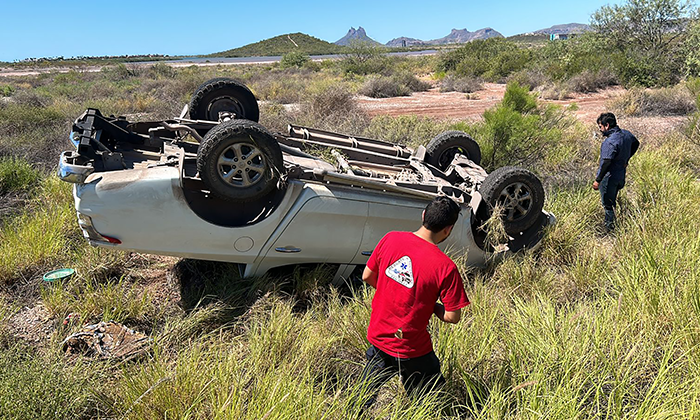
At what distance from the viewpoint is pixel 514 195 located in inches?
180

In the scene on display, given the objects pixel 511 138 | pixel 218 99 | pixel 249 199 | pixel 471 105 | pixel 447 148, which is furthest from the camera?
pixel 471 105

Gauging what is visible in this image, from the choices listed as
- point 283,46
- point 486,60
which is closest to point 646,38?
point 486,60

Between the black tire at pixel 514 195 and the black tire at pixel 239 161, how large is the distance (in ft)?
7.10

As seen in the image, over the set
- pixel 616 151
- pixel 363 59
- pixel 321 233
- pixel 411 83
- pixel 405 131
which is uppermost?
pixel 363 59

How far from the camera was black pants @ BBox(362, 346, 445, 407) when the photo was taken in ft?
9.04

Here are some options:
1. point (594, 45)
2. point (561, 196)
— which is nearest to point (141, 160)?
point (561, 196)

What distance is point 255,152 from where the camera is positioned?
12.1 ft

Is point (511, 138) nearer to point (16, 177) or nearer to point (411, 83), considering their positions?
point (16, 177)

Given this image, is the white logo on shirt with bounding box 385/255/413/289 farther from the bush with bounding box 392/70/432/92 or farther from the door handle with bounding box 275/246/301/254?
the bush with bounding box 392/70/432/92

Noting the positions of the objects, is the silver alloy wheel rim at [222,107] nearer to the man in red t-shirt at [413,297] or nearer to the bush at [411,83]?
the man in red t-shirt at [413,297]

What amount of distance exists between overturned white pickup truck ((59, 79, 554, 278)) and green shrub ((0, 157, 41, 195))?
2988mm

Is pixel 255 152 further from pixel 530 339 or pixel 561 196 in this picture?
pixel 561 196

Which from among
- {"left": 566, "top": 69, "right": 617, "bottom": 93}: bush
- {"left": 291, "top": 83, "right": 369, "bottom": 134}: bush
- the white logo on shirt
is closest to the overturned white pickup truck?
the white logo on shirt

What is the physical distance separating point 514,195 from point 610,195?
2270 millimetres
